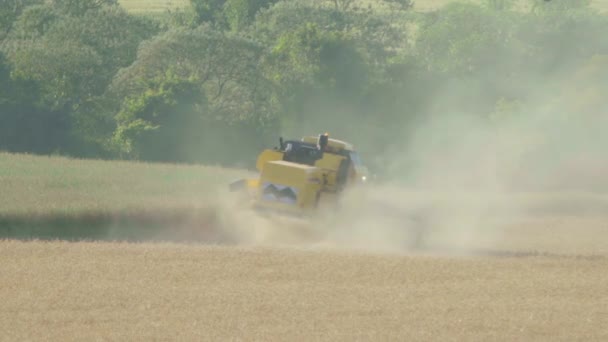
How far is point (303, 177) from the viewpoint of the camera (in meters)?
29.0

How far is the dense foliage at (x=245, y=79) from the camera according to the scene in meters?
61.5

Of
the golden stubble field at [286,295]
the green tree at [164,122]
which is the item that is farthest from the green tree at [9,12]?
the golden stubble field at [286,295]

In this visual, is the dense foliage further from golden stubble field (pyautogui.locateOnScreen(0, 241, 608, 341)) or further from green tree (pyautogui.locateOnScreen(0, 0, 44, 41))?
golden stubble field (pyautogui.locateOnScreen(0, 241, 608, 341))

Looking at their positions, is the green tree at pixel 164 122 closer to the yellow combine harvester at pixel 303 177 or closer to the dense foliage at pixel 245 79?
the dense foliage at pixel 245 79

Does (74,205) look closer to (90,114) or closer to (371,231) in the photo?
(371,231)

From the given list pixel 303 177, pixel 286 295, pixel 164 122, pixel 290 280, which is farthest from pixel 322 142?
pixel 164 122

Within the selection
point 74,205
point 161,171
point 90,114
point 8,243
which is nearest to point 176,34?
point 90,114

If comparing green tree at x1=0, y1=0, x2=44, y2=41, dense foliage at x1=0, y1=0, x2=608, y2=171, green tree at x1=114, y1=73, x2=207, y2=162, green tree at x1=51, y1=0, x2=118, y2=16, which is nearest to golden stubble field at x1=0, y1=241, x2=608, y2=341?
green tree at x1=114, y1=73, x2=207, y2=162

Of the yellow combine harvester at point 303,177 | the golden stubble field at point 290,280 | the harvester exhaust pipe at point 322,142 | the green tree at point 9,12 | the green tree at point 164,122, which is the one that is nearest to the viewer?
the golden stubble field at point 290,280

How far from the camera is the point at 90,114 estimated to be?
66.9m

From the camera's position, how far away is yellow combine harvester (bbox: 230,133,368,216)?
1142 inches

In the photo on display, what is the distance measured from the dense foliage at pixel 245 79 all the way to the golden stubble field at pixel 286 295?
107 feet

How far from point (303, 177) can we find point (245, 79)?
1527 inches

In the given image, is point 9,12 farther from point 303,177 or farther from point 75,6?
point 303,177
